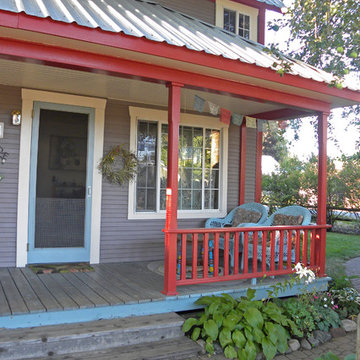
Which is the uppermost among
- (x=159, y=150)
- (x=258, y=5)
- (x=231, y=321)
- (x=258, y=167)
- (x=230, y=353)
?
(x=258, y=5)

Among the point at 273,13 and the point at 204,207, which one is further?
the point at 273,13

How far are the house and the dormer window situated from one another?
0.02m

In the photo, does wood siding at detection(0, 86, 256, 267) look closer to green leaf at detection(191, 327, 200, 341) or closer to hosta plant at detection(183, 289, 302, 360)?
hosta plant at detection(183, 289, 302, 360)

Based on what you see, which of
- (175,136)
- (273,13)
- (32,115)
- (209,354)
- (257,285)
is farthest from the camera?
(273,13)

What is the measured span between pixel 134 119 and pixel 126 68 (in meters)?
1.85

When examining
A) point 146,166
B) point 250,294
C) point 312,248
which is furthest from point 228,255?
point 146,166

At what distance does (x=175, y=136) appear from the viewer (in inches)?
151

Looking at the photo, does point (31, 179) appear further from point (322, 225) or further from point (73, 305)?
point (322, 225)

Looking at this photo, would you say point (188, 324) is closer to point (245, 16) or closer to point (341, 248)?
point (245, 16)

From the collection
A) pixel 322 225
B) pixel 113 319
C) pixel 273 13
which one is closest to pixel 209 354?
pixel 113 319

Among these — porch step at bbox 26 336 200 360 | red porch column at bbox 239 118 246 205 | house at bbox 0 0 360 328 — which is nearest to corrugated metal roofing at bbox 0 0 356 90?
house at bbox 0 0 360 328

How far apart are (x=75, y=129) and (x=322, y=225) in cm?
339

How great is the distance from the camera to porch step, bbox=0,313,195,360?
116 inches

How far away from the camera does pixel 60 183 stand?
5.02 m
